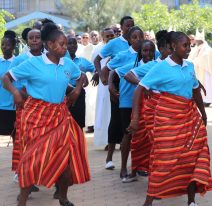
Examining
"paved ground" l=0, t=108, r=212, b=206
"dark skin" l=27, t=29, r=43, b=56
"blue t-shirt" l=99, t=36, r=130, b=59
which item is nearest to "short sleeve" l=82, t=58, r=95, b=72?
"blue t-shirt" l=99, t=36, r=130, b=59

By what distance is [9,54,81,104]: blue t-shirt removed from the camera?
5.70 m

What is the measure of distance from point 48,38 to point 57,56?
18cm

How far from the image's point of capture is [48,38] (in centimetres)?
582

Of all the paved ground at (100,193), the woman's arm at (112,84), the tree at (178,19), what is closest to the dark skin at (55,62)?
the paved ground at (100,193)

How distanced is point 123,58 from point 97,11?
3357cm

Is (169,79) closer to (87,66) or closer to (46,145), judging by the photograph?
(46,145)

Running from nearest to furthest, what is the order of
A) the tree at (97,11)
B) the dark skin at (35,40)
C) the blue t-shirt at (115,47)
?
1. the dark skin at (35,40)
2. the blue t-shirt at (115,47)
3. the tree at (97,11)

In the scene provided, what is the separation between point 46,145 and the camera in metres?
5.66

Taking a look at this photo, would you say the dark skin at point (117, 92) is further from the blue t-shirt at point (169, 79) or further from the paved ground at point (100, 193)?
the blue t-shirt at point (169, 79)

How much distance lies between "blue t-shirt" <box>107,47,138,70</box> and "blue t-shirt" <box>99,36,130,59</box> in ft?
1.82

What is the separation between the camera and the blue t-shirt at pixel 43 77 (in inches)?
224

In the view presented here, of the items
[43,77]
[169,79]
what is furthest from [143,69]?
[43,77]

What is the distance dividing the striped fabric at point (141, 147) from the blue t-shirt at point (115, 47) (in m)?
1.54

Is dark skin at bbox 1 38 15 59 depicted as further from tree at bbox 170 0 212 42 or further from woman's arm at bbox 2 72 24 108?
tree at bbox 170 0 212 42
